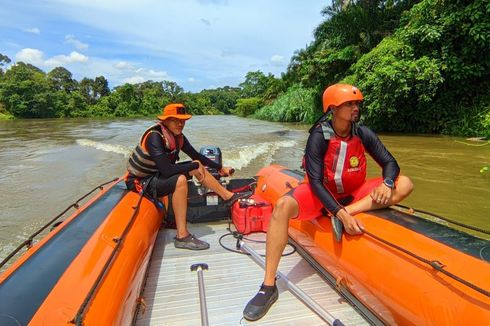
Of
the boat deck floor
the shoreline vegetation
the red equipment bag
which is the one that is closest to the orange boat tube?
the boat deck floor

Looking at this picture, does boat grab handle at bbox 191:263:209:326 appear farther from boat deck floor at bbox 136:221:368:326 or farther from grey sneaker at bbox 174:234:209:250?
grey sneaker at bbox 174:234:209:250

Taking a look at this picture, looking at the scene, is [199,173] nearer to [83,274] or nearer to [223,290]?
[223,290]

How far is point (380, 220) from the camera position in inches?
94.8

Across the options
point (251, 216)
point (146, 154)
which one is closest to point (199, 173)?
point (146, 154)

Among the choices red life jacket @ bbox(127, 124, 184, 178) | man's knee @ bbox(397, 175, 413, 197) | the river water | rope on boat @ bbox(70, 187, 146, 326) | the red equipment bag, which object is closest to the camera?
rope on boat @ bbox(70, 187, 146, 326)

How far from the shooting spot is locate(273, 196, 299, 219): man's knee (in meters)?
2.58

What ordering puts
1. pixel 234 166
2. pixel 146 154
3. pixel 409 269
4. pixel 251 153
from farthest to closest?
pixel 251 153, pixel 234 166, pixel 146 154, pixel 409 269

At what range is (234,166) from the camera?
9.02 metres

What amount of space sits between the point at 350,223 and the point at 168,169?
5.84 feet

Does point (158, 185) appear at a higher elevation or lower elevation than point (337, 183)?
lower

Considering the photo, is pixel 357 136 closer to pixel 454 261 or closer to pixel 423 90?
pixel 454 261

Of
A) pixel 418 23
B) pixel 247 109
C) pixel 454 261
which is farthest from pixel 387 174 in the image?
pixel 247 109

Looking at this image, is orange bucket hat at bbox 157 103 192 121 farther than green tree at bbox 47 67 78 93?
No

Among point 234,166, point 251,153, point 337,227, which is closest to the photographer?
point 337,227
